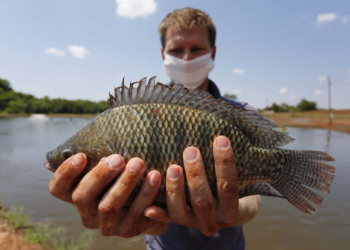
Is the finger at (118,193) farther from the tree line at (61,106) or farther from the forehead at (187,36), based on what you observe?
the tree line at (61,106)

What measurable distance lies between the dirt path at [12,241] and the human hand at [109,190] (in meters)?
3.58

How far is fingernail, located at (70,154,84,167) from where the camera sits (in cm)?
162

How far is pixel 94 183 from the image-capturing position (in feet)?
5.29

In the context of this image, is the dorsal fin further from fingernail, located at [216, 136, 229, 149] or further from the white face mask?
the white face mask

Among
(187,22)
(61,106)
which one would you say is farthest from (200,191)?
(61,106)

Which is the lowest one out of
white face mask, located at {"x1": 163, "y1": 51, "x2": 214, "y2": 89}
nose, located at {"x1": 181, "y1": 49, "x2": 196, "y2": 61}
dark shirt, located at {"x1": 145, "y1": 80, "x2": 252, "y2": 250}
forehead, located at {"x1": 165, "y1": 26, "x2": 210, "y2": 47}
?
dark shirt, located at {"x1": 145, "y1": 80, "x2": 252, "y2": 250}

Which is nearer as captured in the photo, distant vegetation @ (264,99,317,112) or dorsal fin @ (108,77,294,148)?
dorsal fin @ (108,77,294,148)

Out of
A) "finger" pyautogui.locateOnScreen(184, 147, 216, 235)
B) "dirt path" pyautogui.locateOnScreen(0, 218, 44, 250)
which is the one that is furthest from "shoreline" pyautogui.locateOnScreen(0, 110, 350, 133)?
"finger" pyautogui.locateOnScreen(184, 147, 216, 235)

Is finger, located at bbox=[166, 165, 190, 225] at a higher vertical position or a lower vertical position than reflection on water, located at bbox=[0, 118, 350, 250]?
higher

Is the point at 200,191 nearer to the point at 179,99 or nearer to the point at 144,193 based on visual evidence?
the point at 144,193

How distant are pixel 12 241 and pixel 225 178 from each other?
15.7 ft

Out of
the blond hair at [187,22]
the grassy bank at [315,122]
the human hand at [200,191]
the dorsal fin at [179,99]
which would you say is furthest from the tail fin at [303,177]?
the grassy bank at [315,122]

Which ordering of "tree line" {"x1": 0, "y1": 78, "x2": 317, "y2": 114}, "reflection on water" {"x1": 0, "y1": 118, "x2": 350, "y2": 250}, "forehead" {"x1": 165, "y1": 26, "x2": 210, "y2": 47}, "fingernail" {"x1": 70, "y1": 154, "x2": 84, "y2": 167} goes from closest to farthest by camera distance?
"fingernail" {"x1": 70, "y1": 154, "x2": 84, "y2": 167}, "forehead" {"x1": 165, "y1": 26, "x2": 210, "y2": 47}, "reflection on water" {"x1": 0, "y1": 118, "x2": 350, "y2": 250}, "tree line" {"x1": 0, "y1": 78, "x2": 317, "y2": 114}

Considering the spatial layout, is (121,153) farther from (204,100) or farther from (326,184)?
(326,184)
